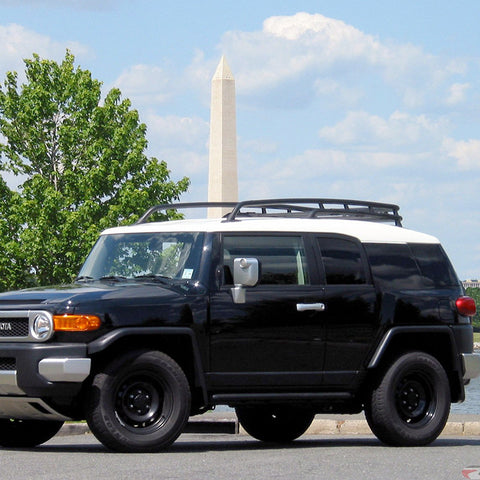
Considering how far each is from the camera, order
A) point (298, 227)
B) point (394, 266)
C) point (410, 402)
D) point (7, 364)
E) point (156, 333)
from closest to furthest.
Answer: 1. point (7, 364)
2. point (156, 333)
3. point (298, 227)
4. point (410, 402)
5. point (394, 266)

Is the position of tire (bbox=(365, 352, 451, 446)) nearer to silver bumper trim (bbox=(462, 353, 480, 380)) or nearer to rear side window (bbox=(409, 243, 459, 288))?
silver bumper trim (bbox=(462, 353, 480, 380))

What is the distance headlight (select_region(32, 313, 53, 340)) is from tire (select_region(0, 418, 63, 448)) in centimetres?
165

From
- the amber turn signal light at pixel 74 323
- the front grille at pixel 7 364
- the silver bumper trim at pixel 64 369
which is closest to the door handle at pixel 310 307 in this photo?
the amber turn signal light at pixel 74 323

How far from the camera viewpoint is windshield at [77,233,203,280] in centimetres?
1177

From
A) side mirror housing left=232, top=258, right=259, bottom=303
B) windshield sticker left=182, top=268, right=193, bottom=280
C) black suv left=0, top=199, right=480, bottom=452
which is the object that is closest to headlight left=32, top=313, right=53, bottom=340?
black suv left=0, top=199, right=480, bottom=452

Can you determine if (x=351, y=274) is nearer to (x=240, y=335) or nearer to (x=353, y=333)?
(x=353, y=333)

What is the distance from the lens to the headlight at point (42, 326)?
10.8 m

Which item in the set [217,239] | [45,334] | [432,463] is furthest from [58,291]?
[432,463]

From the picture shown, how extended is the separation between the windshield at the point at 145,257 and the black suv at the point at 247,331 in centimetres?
2

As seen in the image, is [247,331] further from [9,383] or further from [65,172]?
[65,172]

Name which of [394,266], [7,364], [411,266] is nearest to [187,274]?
[7,364]

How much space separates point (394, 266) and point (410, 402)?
4.25 feet

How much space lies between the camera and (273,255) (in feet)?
39.5

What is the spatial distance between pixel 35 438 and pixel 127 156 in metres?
31.2
